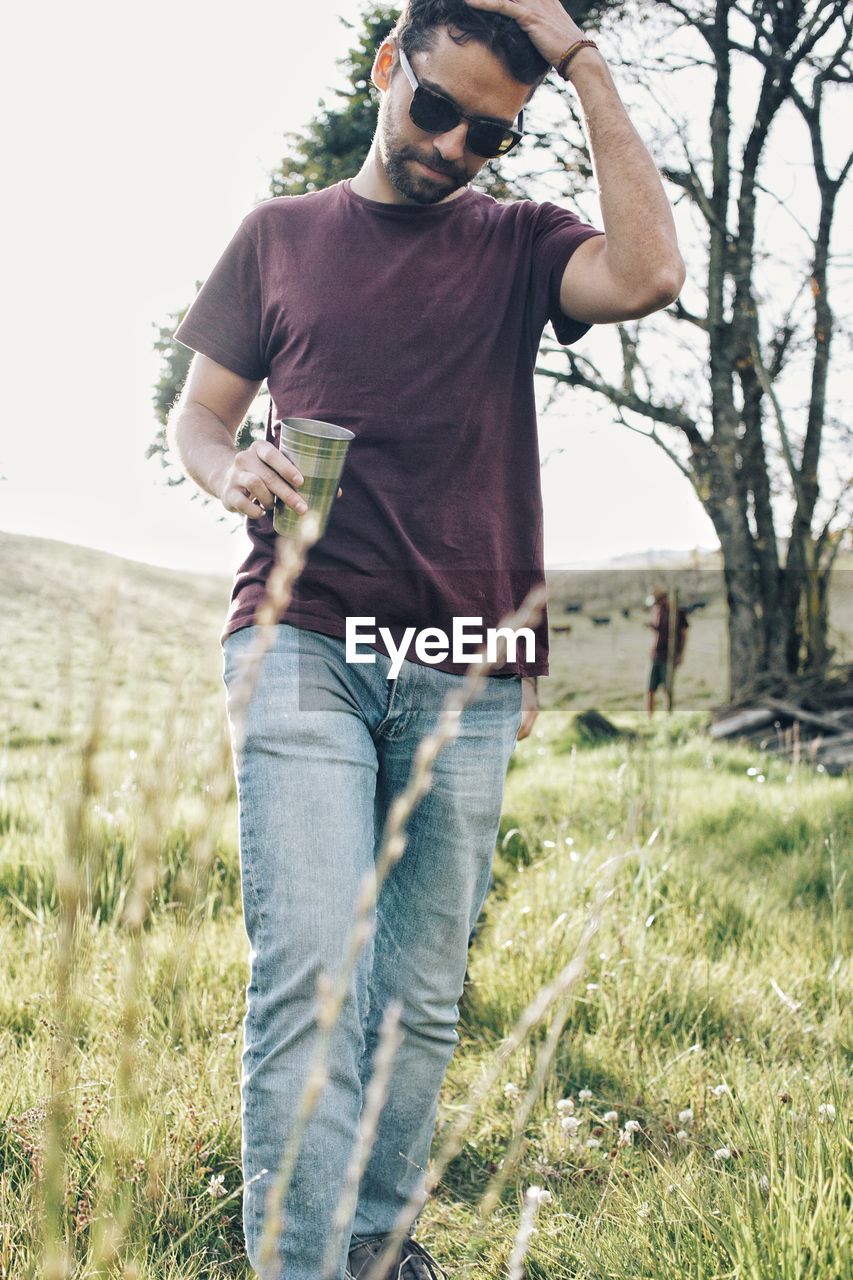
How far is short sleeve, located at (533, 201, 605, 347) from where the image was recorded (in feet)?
7.30

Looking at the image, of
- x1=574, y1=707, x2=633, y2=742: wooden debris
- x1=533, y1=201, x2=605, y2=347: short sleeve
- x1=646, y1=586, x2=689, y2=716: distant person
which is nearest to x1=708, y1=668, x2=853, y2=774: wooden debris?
x1=646, y1=586, x2=689, y2=716: distant person

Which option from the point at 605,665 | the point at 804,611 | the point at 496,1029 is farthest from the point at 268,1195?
the point at 605,665

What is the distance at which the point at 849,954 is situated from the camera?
360cm

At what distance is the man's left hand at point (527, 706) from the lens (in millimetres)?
2441

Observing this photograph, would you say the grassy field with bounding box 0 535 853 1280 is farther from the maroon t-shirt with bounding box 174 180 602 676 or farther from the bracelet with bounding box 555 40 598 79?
the bracelet with bounding box 555 40 598 79

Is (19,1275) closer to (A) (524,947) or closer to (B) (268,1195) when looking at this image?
(B) (268,1195)

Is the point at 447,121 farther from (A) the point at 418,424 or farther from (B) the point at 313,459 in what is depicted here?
(B) the point at 313,459

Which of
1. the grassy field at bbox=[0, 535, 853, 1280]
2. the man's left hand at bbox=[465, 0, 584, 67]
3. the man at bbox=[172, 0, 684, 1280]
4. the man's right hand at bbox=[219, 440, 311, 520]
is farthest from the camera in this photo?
the man's left hand at bbox=[465, 0, 584, 67]

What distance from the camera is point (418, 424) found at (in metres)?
2.11

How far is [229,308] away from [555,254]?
2.32ft

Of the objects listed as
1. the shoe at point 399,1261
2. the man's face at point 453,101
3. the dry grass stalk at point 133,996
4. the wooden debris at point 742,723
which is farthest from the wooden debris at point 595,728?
the dry grass stalk at point 133,996

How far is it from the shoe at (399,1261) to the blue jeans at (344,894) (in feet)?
0.13

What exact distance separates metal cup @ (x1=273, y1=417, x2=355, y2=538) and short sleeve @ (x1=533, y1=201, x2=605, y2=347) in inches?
25.6

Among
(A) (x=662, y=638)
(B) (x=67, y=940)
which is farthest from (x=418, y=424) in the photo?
(A) (x=662, y=638)
